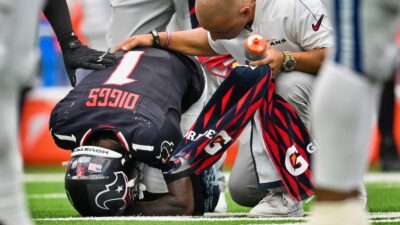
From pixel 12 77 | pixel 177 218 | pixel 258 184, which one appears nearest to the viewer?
pixel 12 77

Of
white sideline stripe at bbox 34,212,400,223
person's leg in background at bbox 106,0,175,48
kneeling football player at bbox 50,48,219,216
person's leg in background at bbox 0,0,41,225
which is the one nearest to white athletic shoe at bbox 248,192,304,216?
white sideline stripe at bbox 34,212,400,223

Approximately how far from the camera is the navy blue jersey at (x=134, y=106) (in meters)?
4.09

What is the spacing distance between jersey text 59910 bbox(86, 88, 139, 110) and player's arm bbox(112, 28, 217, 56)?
430mm

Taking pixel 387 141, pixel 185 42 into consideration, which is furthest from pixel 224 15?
pixel 387 141

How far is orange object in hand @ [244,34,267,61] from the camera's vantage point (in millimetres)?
4035

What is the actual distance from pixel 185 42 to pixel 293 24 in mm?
590

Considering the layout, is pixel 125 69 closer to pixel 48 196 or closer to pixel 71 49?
pixel 71 49

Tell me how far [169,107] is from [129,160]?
30 cm

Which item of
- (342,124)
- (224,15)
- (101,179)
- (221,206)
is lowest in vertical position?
(221,206)

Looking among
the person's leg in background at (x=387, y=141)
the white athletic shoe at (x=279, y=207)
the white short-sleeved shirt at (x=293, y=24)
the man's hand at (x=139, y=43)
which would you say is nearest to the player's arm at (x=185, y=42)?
the man's hand at (x=139, y=43)

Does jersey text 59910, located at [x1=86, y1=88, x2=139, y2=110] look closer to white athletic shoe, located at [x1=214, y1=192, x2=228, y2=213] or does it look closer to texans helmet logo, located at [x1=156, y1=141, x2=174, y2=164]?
texans helmet logo, located at [x1=156, y1=141, x2=174, y2=164]

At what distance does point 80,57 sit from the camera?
461 centimetres

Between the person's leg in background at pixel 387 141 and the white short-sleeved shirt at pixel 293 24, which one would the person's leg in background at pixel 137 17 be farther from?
the person's leg in background at pixel 387 141

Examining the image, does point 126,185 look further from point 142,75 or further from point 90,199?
point 142,75
